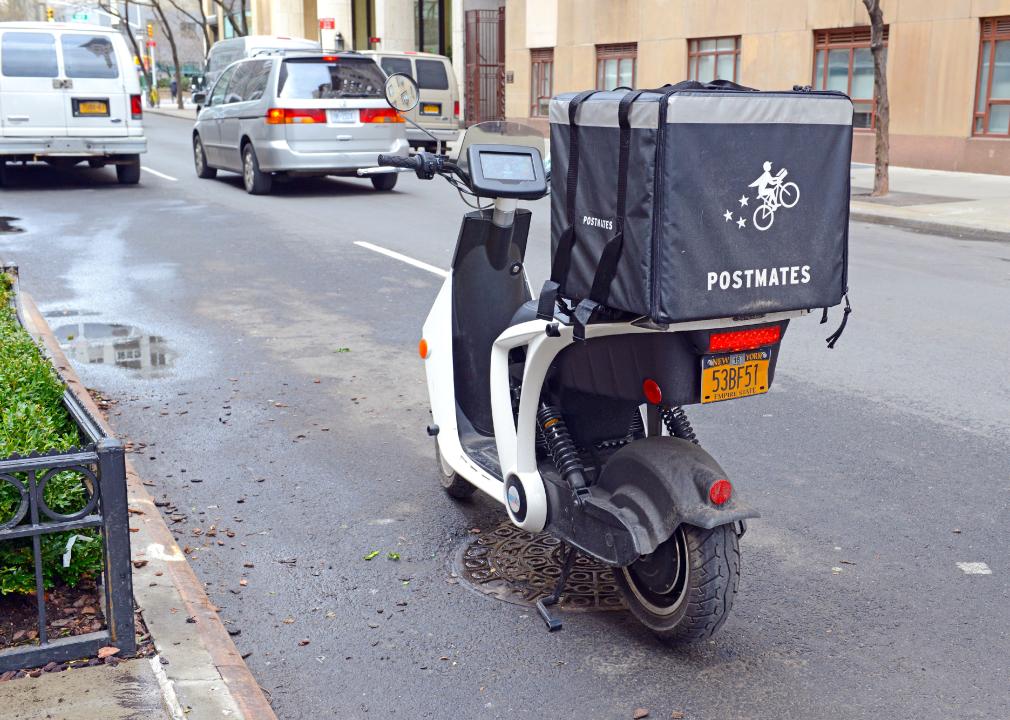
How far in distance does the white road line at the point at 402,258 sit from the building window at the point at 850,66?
12685 millimetres

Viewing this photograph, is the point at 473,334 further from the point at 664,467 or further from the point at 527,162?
the point at 664,467

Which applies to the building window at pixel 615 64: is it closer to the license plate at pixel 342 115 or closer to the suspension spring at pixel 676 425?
the license plate at pixel 342 115

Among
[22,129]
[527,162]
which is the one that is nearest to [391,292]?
[527,162]

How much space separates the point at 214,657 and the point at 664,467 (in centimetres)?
150

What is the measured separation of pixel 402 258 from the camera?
11430 millimetres

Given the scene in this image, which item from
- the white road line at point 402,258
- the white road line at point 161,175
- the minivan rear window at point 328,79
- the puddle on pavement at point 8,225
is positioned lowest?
the white road line at point 402,258

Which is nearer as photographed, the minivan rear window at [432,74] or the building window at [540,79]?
the minivan rear window at [432,74]

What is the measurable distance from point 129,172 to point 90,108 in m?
1.53

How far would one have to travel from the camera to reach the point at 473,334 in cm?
491

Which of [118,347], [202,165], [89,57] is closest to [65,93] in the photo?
[89,57]

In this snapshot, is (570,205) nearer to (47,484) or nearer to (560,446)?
(560,446)

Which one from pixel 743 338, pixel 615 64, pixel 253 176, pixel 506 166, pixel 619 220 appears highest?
pixel 615 64

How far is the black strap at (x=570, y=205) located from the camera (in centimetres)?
355

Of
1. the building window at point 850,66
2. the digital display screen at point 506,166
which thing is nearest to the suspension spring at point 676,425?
the digital display screen at point 506,166
